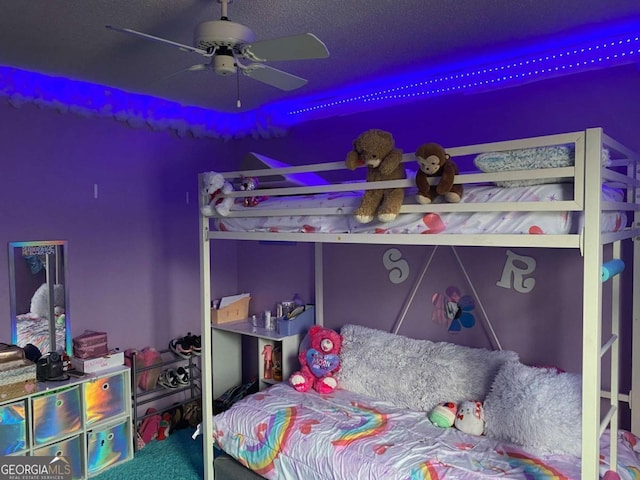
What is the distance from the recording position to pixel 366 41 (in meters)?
2.53

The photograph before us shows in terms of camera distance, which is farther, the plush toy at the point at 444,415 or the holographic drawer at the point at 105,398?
the holographic drawer at the point at 105,398

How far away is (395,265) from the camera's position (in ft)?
11.0

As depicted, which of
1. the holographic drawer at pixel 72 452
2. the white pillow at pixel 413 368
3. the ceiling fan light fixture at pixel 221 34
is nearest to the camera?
the ceiling fan light fixture at pixel 221 34

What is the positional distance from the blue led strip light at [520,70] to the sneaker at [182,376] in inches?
91.1

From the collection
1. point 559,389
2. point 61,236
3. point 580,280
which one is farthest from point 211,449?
point 580,280

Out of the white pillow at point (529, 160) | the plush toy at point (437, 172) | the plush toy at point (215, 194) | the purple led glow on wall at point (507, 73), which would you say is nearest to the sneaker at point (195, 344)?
the plush toy at point (215, 194)

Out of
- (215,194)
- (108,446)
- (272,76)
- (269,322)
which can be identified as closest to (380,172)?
(272,76)

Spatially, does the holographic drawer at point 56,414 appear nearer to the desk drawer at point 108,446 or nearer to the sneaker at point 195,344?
the desk drawer at point 108,446

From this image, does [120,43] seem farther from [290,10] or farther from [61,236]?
[61,236]

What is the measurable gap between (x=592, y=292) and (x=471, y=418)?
3.77 feet

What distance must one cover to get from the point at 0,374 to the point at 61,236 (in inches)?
36.3

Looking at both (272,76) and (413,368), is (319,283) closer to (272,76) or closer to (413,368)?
(413,368)

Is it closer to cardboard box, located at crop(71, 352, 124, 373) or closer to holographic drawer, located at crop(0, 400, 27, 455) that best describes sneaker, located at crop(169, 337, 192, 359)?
cardboard box, located at crop(71, 352, 124, 373)

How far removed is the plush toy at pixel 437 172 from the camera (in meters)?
2.00
